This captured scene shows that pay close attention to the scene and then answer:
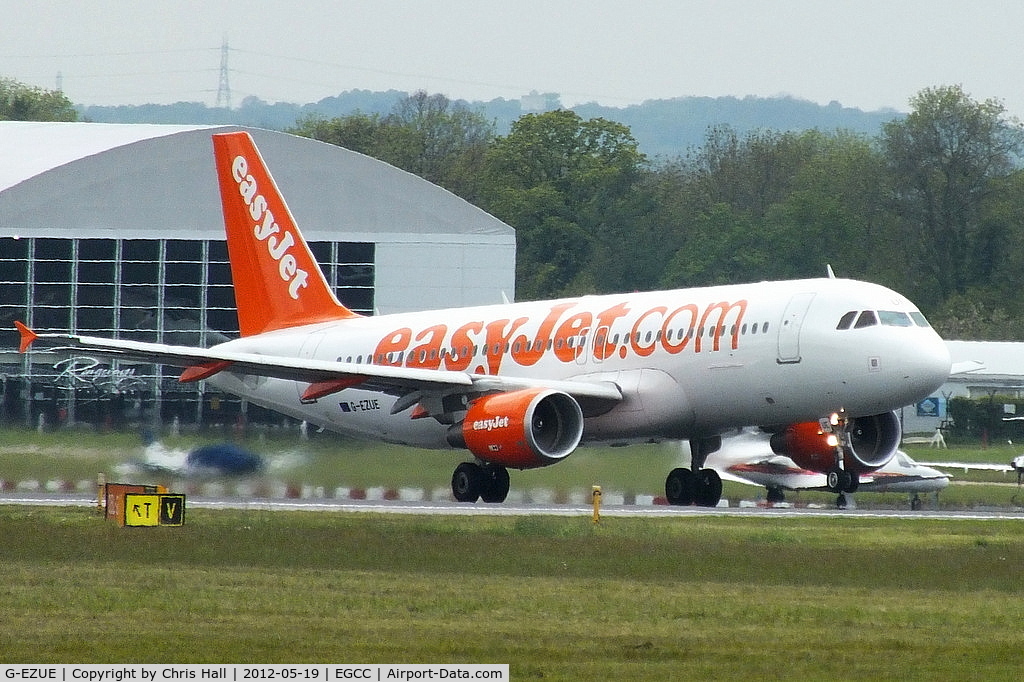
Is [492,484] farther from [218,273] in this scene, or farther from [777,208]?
[777,208]

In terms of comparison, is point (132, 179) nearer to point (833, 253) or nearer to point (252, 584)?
point (833, 253)

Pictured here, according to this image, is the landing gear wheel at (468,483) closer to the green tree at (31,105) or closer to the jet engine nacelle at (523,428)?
the jet engine nacelle at (523,428)

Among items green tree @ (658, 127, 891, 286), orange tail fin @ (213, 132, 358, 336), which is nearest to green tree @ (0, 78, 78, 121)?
green tree @ (658, 127, 891, 286)

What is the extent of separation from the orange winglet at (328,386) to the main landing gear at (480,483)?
2.50m

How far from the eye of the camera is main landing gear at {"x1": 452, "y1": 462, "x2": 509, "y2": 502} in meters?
33.6

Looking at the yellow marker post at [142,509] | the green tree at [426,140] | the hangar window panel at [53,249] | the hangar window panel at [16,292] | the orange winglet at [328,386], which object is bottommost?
the yellow marker post at [142,509]

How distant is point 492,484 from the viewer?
110ft

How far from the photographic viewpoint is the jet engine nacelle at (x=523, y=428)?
31.1 meters

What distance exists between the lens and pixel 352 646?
1419cm

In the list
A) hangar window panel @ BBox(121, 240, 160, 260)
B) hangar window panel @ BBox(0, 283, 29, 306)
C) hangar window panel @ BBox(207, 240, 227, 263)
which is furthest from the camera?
hangar window panel @ BBox(207, 240, 227, 263)

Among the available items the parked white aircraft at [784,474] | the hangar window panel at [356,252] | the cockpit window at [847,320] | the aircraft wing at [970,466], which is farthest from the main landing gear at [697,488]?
the hangar window panel at [356,252]

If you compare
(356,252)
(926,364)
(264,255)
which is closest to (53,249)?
(356,252)

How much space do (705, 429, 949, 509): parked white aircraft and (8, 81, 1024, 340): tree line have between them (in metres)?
42.2

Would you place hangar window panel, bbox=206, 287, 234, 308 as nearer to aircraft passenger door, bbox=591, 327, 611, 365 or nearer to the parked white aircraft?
the parked white aircraft
